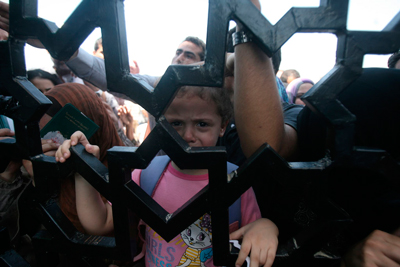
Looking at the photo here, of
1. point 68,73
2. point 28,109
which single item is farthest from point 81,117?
point 68,73

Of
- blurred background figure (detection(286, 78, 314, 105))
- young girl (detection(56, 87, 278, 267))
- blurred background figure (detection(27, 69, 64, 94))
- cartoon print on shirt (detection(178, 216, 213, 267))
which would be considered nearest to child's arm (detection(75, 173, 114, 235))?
young girl (detection(56, 87, 278, 267))

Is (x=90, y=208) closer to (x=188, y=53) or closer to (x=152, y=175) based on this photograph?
(x=152, y=175)

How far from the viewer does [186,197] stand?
870 millimetres

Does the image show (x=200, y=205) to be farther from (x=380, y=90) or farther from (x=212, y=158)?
(x=380, y=90)

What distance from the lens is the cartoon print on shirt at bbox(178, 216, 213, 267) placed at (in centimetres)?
78

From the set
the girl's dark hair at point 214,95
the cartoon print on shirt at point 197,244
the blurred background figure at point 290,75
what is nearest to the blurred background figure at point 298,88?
the blurred background figure at point 290,75

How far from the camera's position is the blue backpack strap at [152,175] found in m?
0.87

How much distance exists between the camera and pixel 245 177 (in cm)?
42

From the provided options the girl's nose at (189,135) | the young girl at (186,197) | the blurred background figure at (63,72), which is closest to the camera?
the young girl at (186,197)

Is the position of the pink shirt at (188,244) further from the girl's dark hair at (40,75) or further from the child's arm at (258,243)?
the girl's dark hair at (40,75)

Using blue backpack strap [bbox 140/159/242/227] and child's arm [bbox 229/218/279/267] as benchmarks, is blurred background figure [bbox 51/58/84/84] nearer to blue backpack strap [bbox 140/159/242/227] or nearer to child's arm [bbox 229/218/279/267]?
blue backpack strap [bbox 140/159/242/227]

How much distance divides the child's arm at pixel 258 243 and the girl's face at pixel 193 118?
394 millimetres

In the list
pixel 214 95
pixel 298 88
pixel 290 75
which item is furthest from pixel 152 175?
pixel 290 75

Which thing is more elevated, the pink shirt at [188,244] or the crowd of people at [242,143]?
the crowd of people at [242,143]
